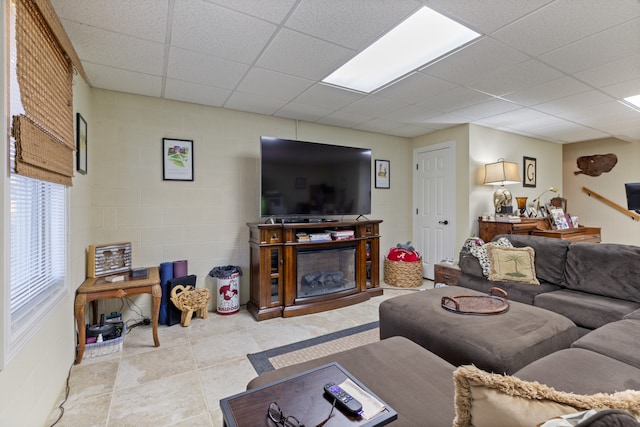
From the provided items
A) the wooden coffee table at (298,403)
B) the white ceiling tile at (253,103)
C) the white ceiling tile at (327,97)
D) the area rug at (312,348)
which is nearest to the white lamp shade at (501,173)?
the white ceiling tile at (327,97)

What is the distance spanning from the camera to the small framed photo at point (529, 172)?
4912 mm

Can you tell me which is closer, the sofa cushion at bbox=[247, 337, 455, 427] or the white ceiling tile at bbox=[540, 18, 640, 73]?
the sofa cushion at bbox=[247, 337, 455, 427]

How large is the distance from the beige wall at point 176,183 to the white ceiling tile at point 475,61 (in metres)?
1.98

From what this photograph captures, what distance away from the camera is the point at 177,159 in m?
3.32

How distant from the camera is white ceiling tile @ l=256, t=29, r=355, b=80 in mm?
2135

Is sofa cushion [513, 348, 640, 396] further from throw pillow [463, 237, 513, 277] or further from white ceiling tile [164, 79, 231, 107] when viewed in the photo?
white ceiling tile [164, 79, 231, 107]

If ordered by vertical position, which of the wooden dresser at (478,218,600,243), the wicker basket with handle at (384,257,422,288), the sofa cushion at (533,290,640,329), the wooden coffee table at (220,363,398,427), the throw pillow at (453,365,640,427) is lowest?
the wicker basket with handle at (384,257,422,288)

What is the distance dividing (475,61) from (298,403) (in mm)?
2648

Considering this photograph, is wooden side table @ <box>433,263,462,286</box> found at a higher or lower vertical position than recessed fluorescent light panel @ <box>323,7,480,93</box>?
lower

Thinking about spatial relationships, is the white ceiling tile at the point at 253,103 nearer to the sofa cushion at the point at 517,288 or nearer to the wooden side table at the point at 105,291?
the wooden side table at the point at 105,291

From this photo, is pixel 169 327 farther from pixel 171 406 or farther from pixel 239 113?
pixel 239 113

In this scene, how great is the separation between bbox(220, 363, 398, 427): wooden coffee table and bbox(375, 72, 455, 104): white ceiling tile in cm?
250

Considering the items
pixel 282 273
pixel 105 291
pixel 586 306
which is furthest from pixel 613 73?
pixel 105 291

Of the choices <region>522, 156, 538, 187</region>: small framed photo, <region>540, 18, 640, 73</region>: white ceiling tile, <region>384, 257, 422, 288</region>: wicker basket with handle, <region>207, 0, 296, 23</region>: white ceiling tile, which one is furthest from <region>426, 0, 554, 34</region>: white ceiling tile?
<region>522, 156, 538, 187</region>: small framed photo
